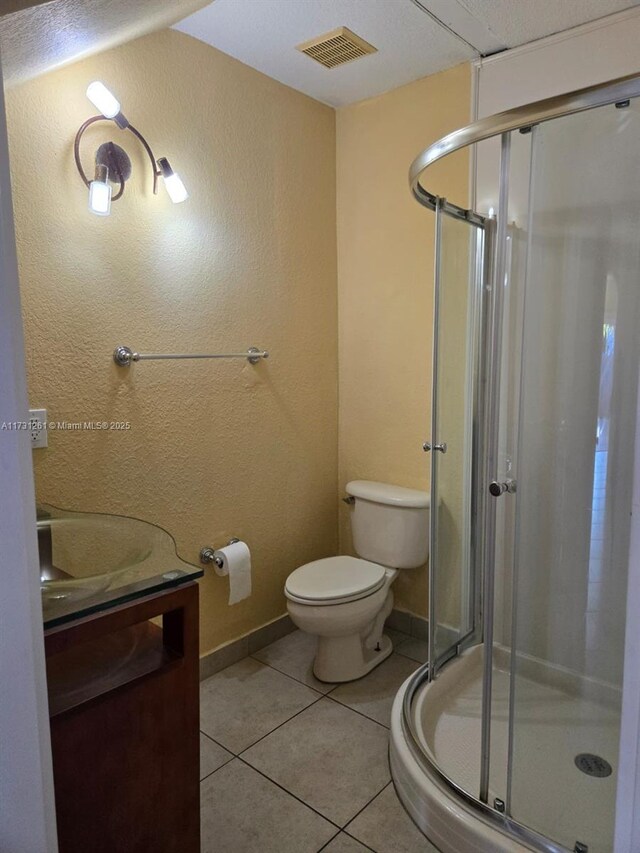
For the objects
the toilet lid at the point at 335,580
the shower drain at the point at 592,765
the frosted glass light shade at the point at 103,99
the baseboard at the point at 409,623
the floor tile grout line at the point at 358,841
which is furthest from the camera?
the baseboard at the point at 409,623

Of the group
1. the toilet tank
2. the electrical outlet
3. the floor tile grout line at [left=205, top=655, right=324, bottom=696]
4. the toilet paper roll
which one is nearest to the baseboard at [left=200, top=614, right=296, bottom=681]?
the floor tile grout line at [left=205, top=655, right=324, bottom=696]

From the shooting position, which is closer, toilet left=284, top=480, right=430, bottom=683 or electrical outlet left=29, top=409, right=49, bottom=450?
electrical outlet left=29, top=409, right=49, bottom=450

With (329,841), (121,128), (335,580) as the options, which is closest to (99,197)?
(121,128)

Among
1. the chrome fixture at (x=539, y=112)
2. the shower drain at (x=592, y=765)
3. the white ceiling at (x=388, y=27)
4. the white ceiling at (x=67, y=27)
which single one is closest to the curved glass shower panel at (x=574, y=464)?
the shower drain at (x=592, y=765)

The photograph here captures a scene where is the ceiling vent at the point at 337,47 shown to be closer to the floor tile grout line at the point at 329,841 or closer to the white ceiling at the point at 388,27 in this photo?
the white ceiling at the point at 388,27

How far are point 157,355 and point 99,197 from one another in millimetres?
545

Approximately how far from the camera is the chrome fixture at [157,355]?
A: 1.91 metres

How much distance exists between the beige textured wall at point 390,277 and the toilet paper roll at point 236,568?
79 cm

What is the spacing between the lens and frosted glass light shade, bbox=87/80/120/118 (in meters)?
1.67

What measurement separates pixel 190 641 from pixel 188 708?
153mm

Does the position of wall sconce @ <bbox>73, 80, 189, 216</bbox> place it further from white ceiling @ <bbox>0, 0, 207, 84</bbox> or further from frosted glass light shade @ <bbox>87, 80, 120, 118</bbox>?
white ceiling @ <bbox>0, 0, 207, 84</bbox>

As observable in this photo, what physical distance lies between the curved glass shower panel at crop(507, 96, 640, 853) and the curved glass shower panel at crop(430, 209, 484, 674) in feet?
1.14

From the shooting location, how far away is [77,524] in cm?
157

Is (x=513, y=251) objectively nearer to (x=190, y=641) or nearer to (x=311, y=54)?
(x=311, y=54)
